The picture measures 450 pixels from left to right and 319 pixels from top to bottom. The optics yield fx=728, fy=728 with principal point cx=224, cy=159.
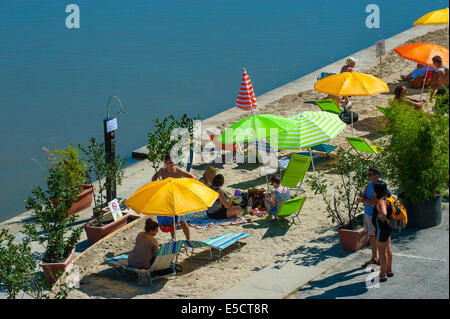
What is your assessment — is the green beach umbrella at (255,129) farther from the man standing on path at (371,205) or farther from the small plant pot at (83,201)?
the man standing on path at (371,205)

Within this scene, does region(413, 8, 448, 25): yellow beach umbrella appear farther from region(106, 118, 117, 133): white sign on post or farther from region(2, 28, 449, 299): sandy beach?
region(106, 118, 117, 133): white sign on post

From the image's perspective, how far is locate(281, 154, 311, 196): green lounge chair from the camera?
12.8 meters

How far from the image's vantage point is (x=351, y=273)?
30.4 feet

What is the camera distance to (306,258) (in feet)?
32.8

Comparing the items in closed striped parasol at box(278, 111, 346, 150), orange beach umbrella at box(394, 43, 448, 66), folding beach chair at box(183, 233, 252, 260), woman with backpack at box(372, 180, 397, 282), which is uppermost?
orange beach umbrella at box(394, 43, 448, 66)

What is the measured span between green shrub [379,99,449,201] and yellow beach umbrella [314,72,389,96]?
4.38 m

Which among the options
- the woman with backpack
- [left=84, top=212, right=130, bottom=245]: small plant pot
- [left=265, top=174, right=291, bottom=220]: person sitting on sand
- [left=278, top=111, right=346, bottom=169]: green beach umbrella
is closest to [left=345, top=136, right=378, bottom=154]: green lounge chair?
[left=278, top=111, right=346, bottom=169]: green beach umbrella

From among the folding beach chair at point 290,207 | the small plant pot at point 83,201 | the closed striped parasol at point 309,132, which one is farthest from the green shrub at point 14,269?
the closed striped parasol at point 309,132

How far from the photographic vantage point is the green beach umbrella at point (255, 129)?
40.2 feet

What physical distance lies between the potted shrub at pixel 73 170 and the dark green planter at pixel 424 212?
218 inches

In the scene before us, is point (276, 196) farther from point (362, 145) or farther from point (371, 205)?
point (371, 205)

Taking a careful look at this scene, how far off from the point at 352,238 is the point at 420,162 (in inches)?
57.9
